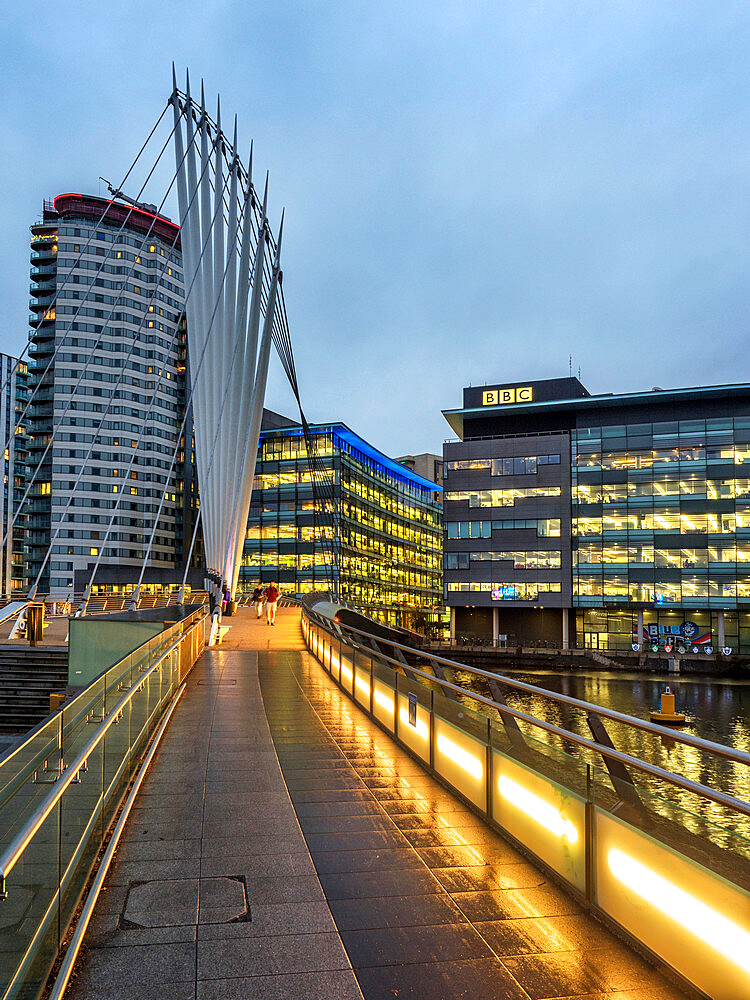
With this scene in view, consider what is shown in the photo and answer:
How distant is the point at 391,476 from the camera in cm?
11688

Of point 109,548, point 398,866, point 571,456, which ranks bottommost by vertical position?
point 398,866

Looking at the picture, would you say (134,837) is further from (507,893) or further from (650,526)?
(650,526)

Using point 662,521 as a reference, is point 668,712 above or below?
below

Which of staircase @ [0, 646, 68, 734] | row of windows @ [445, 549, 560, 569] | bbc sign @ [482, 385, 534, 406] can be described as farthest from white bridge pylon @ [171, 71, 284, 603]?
bbc sign @ [482, 385, 534, 406]

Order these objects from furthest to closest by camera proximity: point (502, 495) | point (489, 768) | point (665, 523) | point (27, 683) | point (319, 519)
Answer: point (319, 519), point (502, 495), point (665, 523), point (27, 683), point (489, 768)

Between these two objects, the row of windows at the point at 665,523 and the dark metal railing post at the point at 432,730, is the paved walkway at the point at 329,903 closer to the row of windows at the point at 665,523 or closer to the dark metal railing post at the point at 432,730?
the dark metal railing post at the point at 432,730

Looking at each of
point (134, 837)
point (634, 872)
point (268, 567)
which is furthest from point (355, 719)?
point (268, 567)

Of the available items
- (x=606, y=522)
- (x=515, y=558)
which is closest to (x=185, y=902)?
(x=606, y=522)

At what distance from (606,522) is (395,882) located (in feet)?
229

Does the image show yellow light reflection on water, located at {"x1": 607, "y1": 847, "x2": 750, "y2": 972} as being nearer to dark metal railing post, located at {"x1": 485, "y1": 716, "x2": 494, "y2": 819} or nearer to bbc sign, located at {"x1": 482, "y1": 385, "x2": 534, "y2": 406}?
dark metal railing post, located at {"x1": 485, "y1": 716, "x2": 494, "y2": 819}

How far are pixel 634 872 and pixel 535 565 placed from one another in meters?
71.0

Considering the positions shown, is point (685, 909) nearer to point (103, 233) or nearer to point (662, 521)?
point (662, 521)

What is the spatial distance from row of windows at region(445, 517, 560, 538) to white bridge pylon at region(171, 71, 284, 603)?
35.6 metres

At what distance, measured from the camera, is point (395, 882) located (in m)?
5.43
